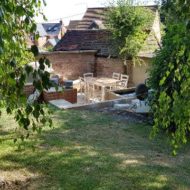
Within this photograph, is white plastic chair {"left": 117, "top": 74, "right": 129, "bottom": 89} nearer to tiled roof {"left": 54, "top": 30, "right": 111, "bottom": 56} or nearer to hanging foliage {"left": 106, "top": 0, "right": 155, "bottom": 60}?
hanging foliage {"left": 106, "top": 0, "right": 155, "bottom": 60}

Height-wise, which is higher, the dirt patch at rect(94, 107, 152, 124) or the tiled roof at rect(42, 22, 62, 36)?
the tiled roof at rect(42, 22, 62, 36)

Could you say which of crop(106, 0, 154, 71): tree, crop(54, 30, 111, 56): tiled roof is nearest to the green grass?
crop(106, 0, 154, 71): tree

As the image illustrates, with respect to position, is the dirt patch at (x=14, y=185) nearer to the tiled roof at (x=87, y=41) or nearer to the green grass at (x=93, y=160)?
the green grass at (x=93, y=160)

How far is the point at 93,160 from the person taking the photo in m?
5.89

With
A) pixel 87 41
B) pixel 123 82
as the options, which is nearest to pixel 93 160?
pixel 123 82

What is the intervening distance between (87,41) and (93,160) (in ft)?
54.7

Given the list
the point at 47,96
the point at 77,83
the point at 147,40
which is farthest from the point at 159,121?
the point at 147,40

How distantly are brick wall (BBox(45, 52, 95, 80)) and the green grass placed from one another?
11.4 m

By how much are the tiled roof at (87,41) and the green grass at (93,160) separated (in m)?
12.9

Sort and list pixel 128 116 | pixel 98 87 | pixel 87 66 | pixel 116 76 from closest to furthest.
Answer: pixel 128 116 → pixel 98 87 → pixel 116 76 → pixel 87 66

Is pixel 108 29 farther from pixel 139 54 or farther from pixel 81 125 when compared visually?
pixel 81 125

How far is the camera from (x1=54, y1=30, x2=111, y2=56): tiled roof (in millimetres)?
20906

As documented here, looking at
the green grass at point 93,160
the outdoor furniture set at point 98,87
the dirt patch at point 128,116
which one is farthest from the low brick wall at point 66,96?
the green grass at point 93,160

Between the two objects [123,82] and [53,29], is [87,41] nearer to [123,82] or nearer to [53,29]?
[123,82]
